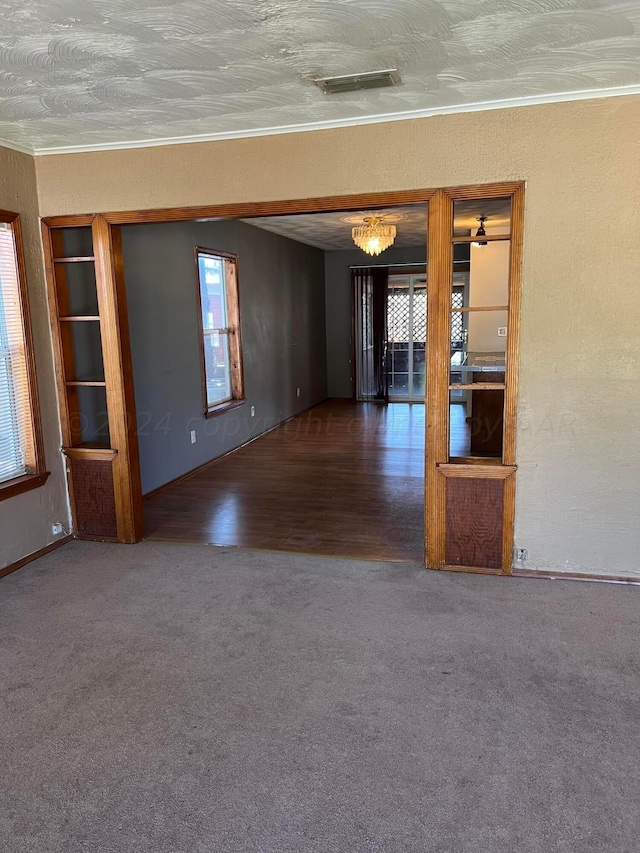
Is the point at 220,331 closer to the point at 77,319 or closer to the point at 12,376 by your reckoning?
the point at 77,319

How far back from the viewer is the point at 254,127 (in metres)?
3.26

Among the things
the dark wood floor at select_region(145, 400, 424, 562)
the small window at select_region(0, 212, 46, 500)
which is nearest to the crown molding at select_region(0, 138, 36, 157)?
the small window at select_region(0, 212, 46, 500)

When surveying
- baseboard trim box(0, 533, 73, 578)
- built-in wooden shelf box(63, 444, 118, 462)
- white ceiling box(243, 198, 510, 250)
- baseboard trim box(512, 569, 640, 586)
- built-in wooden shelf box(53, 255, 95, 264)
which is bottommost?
baseboard trim box(512, 569, 640, 586)

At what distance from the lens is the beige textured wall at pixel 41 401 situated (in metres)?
3.52

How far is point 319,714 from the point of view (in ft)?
7.30

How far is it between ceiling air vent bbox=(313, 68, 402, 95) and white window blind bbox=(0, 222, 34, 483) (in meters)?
2.06

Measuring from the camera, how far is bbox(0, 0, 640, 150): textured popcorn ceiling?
80.0 inches

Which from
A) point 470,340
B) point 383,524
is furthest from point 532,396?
point 470,340

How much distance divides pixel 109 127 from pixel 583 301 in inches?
104

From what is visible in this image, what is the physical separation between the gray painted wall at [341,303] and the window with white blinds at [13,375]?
6.84 meters

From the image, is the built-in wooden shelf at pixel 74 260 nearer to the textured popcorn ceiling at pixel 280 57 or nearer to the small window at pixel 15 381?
the small window at pixel 15 381

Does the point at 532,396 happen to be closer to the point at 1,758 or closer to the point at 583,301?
the point at 583,301

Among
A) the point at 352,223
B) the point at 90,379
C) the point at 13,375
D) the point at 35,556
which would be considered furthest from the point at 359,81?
the point at 352,223

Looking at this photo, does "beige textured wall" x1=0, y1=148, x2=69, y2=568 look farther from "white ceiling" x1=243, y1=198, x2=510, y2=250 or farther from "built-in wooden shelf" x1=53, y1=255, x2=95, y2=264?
"white ceiling" x1=243, y1=198, x2=510, y2=250
